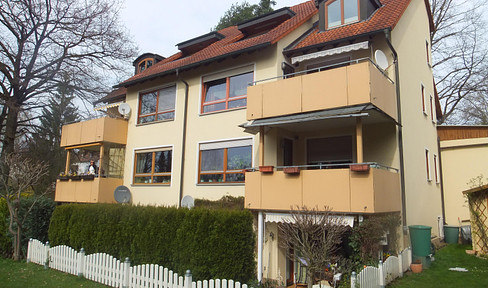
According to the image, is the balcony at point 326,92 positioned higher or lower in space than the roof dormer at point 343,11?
lower

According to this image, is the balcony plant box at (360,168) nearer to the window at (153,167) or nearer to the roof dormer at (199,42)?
the window at (153,167)

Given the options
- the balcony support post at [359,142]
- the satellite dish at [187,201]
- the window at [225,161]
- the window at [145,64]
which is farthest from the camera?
the window at [145,64]

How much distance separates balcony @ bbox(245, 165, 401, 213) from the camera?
9.61 metres

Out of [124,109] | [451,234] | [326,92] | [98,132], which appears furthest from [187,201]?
[451,234]

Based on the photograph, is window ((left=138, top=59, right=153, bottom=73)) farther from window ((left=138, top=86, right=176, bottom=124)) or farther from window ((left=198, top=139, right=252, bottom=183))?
window ((left=198, top=139, right=252, bottom=183))

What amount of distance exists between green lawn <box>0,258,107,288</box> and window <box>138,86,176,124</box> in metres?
7.92

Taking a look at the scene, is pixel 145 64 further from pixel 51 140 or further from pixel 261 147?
pixel 261 147

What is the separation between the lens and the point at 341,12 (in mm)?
14102

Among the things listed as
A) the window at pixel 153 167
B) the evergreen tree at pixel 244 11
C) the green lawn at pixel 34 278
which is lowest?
the green lawn at pixel 34 278

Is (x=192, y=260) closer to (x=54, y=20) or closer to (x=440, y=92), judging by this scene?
(x=54, y=20)

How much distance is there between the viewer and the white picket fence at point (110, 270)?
908cm

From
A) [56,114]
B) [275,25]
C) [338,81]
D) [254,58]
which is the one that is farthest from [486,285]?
[56,114]

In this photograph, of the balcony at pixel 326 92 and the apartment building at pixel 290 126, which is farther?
the apartment building at pixel 290 126

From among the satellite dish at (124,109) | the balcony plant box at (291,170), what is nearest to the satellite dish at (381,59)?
the balcony plant box at (291,170)
